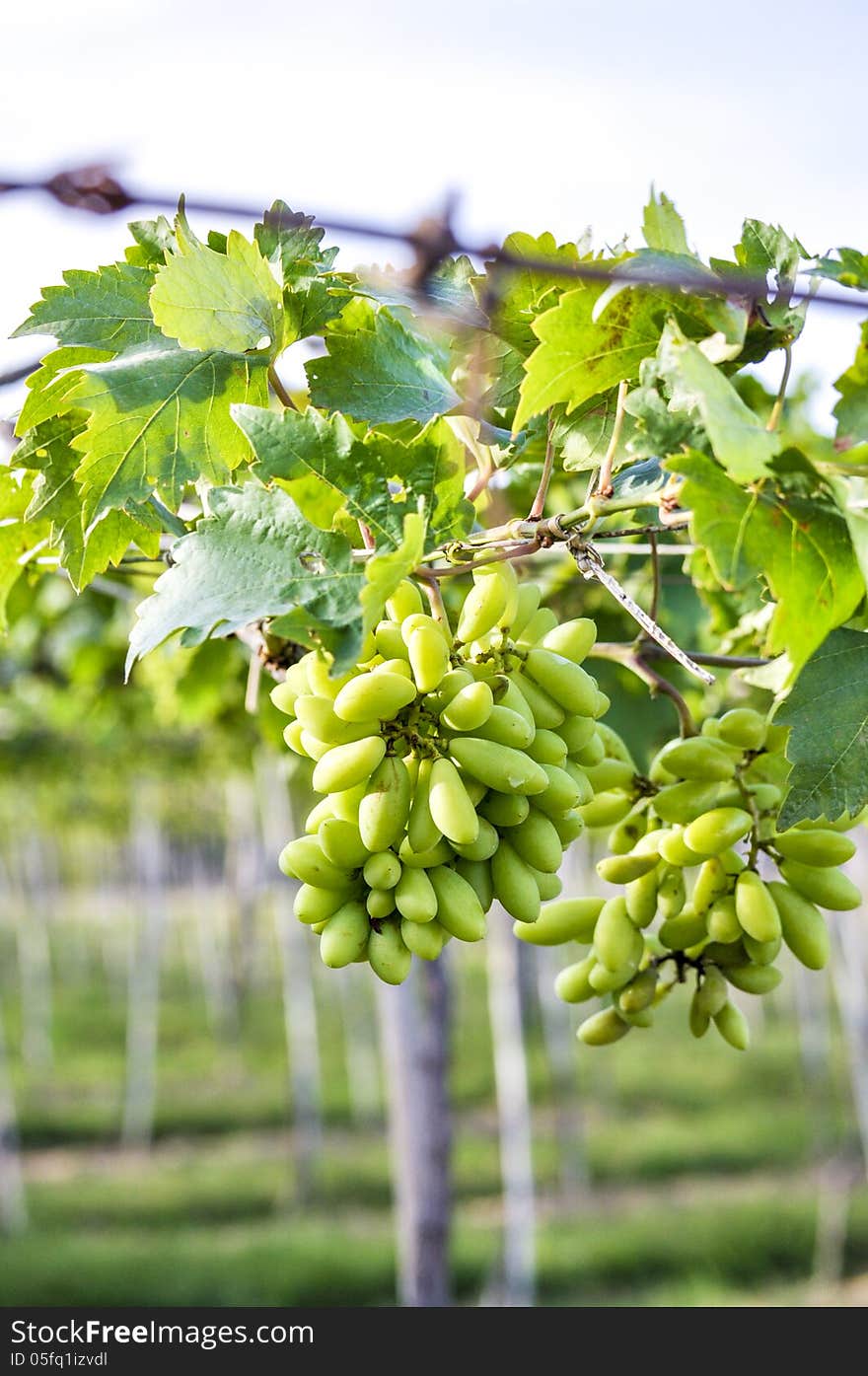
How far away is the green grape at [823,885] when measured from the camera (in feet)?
3.62

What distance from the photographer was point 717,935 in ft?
3.64

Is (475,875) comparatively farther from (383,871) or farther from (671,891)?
(671,891)

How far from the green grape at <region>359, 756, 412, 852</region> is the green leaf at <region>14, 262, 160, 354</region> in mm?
476

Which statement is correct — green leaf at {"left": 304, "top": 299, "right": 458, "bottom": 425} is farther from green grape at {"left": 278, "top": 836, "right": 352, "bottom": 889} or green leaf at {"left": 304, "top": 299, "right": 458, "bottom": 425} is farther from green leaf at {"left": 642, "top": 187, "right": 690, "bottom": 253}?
green grape at {"left": 278, "top": 836, "right": 352, "bottom": 889}

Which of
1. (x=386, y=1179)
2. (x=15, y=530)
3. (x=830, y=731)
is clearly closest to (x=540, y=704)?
(x=830, y=731)

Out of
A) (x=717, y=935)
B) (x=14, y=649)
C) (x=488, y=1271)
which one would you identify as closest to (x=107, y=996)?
(x=488, y=1271)

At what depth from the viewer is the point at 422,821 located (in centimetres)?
85

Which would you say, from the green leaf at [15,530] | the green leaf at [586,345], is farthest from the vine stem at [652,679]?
the green leaf at [15,530]

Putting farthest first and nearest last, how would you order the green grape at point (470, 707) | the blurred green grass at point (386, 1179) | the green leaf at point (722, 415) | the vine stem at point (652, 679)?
the blurred green grass at point (386, 1179)
the vine stem at point (652, 679)
the green grape at point (470, 707)
the green leaf at point (722, 415)

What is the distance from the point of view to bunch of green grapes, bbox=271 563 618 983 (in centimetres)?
84

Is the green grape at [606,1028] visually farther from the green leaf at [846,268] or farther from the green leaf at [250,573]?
the green leaf at [846,268]

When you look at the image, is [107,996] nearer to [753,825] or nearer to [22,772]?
[22,772]

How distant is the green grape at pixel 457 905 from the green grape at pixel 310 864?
72 mm

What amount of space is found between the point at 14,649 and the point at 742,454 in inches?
151
